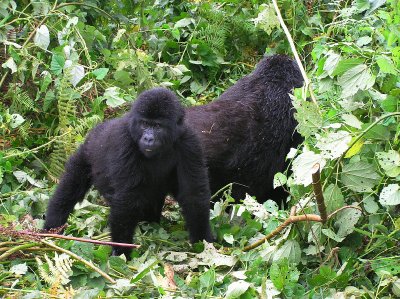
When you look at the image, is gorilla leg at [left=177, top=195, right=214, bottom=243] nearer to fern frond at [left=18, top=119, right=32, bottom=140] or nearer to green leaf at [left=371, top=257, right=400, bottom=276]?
green leaf at [left=371, top=257, right=400, bottom=276]

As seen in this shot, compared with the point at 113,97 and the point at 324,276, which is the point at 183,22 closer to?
the point at 113,97

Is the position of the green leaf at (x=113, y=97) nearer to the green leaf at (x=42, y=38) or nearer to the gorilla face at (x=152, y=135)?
the green leaf at (x=42, y=38)

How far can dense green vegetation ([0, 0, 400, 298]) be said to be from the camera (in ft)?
13.2

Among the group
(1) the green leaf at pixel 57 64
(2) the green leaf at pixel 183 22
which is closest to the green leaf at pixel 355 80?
(1) the green leaf at pixel 57 64

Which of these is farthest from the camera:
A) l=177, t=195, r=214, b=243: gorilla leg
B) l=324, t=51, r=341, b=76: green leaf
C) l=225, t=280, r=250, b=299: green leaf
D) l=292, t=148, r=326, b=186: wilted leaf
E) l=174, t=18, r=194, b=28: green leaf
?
l=174, t=18, r=194, b=28: green leaf

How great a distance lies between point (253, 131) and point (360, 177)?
65.2 inches

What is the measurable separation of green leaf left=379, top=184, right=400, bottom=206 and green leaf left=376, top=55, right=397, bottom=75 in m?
0.57

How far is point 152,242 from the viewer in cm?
495

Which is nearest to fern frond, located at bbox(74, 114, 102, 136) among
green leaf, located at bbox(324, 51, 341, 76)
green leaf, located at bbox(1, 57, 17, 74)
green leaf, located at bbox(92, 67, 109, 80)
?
green leaf, located at bbox(92, 67, 109, 80)

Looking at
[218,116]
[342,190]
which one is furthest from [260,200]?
[342,190]

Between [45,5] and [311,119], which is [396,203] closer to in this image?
[311,119]

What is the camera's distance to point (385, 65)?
4070 mm

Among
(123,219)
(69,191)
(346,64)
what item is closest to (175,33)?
(69,191)

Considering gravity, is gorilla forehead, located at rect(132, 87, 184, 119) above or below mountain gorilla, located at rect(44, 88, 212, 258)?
above
